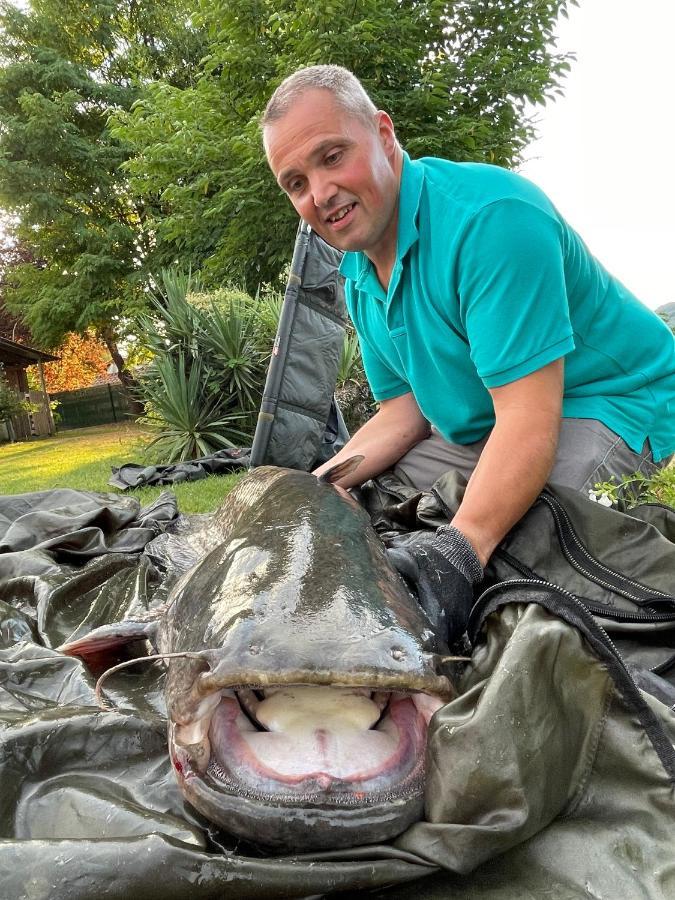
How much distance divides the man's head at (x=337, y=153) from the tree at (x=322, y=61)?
973cm

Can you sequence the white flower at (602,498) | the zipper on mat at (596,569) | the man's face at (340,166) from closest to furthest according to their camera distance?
the zipper on mat at (596,569), the white flower at (602,498), the man's face at (340,166)

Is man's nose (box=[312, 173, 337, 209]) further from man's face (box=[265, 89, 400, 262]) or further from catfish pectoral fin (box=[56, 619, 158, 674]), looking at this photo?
catfish pectoral fin (box=[56, 619, 158, 674])

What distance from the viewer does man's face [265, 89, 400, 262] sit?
7.58 feet

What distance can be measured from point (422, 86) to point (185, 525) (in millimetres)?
11341

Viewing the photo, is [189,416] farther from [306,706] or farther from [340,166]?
[306,706]

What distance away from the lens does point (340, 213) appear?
2412 millimetres

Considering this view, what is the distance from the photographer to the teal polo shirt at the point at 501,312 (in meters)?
2.05

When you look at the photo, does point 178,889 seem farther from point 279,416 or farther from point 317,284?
point 317,284

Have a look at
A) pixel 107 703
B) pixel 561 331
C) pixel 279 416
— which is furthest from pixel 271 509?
pixel 279 416

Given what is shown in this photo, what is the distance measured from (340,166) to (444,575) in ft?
4.71

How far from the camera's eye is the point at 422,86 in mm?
12180

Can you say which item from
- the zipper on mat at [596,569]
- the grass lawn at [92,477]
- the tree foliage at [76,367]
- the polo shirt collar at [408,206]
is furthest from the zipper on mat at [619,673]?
the tree foliage at [76,367]

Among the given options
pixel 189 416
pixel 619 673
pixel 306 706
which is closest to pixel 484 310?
pixel 619 673

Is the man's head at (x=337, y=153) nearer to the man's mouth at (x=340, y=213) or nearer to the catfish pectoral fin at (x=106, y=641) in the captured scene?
the man's mouth at (x=340, y=213)
